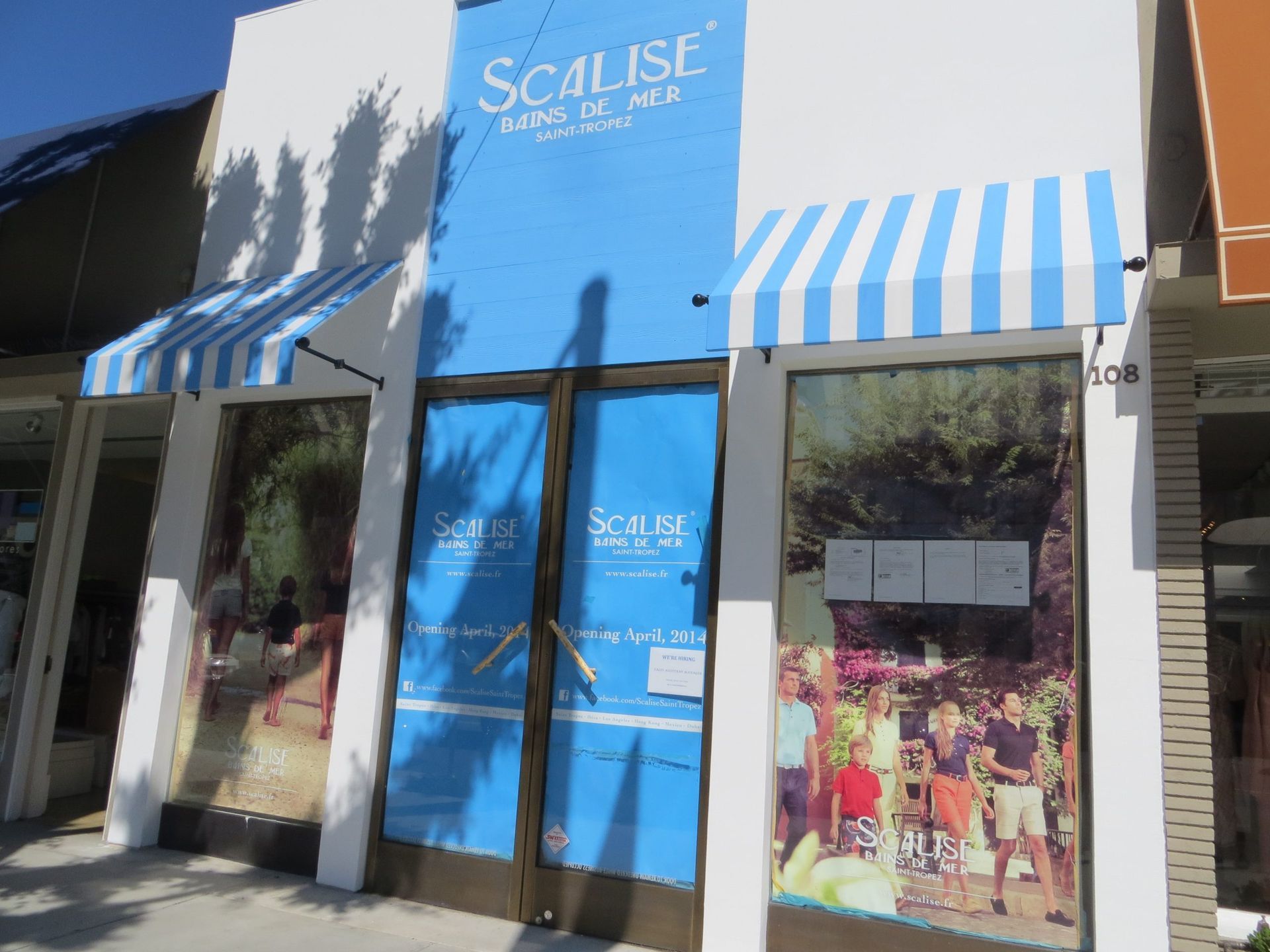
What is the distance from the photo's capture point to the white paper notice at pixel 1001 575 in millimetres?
4770

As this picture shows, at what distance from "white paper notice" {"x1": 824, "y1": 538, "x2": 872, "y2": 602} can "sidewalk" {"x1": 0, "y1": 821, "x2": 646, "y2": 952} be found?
7.49 feet

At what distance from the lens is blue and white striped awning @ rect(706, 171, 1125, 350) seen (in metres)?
4.04

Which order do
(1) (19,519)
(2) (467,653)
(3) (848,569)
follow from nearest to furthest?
(3) (848,569)
(2) (467,653)
(1) (19,519)

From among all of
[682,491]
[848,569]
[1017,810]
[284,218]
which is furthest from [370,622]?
[1017,810]

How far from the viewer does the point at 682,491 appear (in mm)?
5508

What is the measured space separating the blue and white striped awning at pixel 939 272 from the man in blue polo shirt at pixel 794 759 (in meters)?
2.01

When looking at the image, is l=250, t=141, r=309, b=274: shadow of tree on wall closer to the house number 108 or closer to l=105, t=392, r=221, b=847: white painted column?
l=105, t=392, r=221, b=847: white painted column

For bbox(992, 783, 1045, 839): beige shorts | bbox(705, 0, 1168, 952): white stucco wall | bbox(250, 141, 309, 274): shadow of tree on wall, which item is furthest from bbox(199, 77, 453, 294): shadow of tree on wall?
bbox(992, 783, 1045, 839): beige shorts

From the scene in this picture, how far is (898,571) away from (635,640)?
1.57m

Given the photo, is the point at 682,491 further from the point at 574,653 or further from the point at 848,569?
the point at 574,653

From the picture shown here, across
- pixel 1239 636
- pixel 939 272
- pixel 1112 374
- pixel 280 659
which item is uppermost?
pixel 939 272

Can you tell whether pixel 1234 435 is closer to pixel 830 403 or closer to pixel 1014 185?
pixel 1014 185

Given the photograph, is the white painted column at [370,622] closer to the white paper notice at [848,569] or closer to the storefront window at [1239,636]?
the white paper notice at [848,569]

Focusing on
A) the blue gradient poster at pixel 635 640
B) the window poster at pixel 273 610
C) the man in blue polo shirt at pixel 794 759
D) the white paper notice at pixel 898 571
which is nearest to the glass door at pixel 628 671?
the blue gradient poster at pixel 635 640
